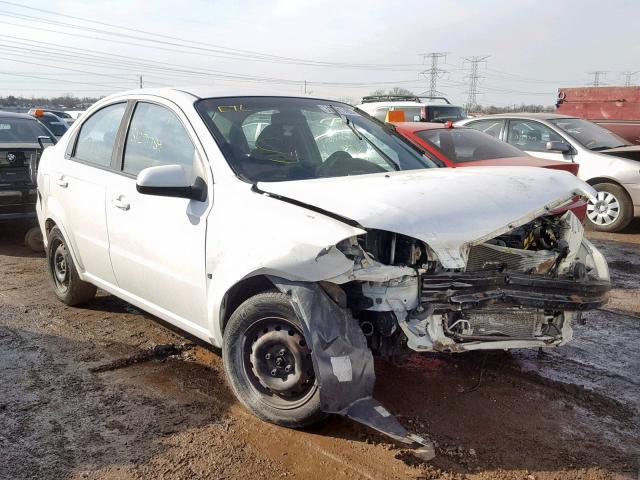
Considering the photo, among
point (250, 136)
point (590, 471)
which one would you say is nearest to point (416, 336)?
point (590, 471)

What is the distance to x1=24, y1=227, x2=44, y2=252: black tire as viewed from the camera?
7438 mm

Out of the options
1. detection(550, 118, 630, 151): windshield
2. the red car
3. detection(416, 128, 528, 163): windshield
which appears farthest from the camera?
detection(550, 118, 630, 151): windshield

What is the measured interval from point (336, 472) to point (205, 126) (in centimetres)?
212

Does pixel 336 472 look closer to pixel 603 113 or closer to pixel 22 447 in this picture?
pixel 22 447

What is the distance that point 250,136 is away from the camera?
3783 mm

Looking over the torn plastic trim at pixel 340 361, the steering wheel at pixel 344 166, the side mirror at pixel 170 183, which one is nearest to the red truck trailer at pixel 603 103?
the steering wheel at pixel 344 166

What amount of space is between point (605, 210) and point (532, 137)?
1.57 meters

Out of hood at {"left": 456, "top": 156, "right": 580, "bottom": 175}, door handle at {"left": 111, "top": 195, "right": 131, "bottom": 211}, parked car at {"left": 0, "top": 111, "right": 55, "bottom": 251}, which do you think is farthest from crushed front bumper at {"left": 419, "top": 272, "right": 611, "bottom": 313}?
parked car at {"left": 0, "top": 111, "right": 55, "bottom": 251}

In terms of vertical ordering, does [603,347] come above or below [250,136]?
below

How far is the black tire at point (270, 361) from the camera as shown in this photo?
3.07 meters

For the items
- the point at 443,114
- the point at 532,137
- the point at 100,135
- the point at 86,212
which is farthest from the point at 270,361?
the point at 443,114

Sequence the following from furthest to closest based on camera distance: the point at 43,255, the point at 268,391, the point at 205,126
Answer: the point at 43,255
the point at 205,126
the point at 268,391

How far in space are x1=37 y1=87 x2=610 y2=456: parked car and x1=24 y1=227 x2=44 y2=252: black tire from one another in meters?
3.76

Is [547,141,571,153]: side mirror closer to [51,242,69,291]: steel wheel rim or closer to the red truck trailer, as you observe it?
[51,242,69,291]: steel wheel rim
